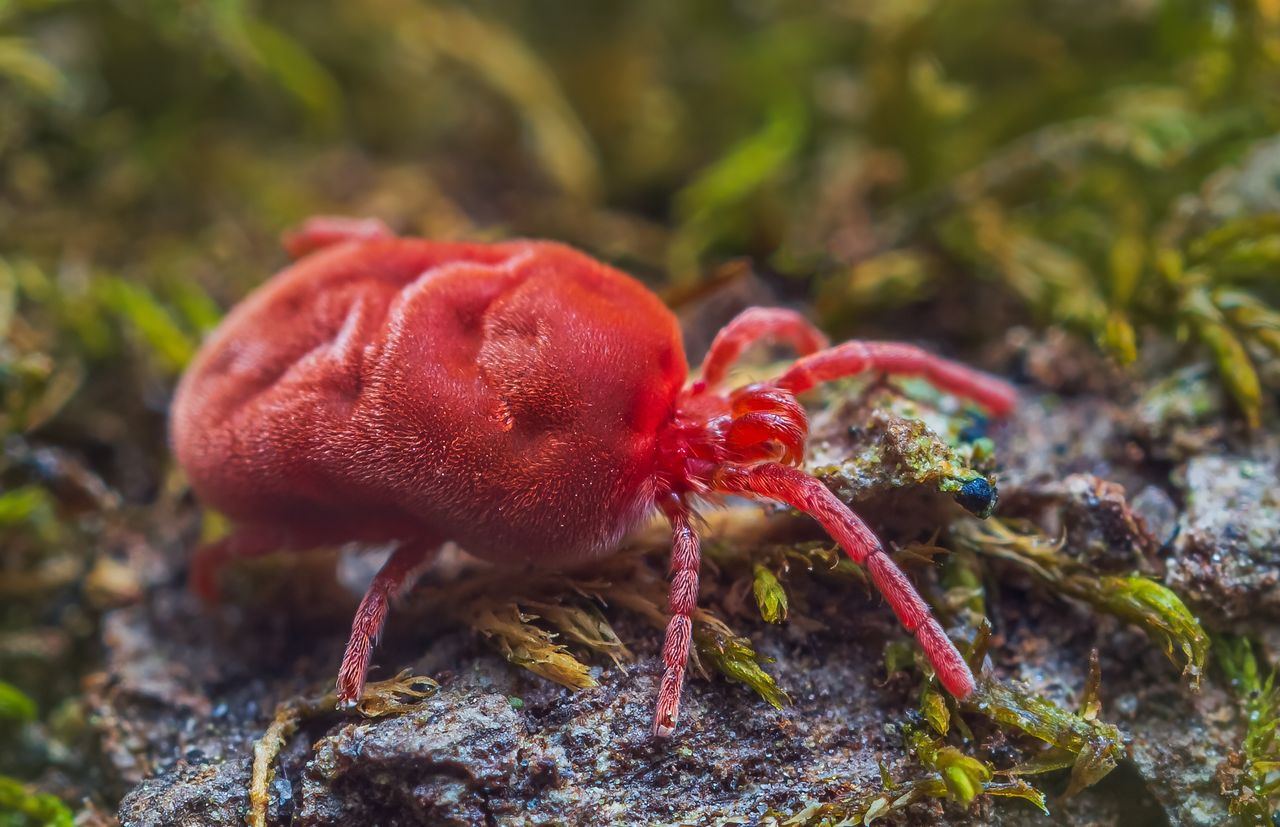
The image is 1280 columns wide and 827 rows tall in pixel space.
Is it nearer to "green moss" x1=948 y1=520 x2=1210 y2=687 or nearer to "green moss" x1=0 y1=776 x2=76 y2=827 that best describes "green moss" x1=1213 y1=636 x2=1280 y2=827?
"green moss" x1=948 y1=520 x2=1210 y2=687

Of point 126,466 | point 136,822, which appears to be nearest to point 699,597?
point 136,822

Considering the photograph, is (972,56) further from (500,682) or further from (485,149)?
(500,682)

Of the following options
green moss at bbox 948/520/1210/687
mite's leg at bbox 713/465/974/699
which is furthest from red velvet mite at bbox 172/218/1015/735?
green moss at bbox 948/520/1210/687

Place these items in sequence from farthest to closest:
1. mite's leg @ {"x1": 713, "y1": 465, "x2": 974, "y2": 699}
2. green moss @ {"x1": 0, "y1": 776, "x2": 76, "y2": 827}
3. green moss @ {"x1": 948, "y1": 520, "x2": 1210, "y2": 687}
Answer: green moss @ {"x1": 0, "y1": 776, "x2": 76, "y2": 827}
green moss @ {"x1": 948, "y1": 520, "x2": 1210, "y2": 687}
mite's leg @ {"x1": 713, "y1": 465, "x2": 974, "y2": 699}

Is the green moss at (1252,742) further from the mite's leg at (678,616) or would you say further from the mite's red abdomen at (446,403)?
the mite's red abdomen at (446,403)

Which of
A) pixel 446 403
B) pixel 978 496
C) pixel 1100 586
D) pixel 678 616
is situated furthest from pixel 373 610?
pixel 1100 586
